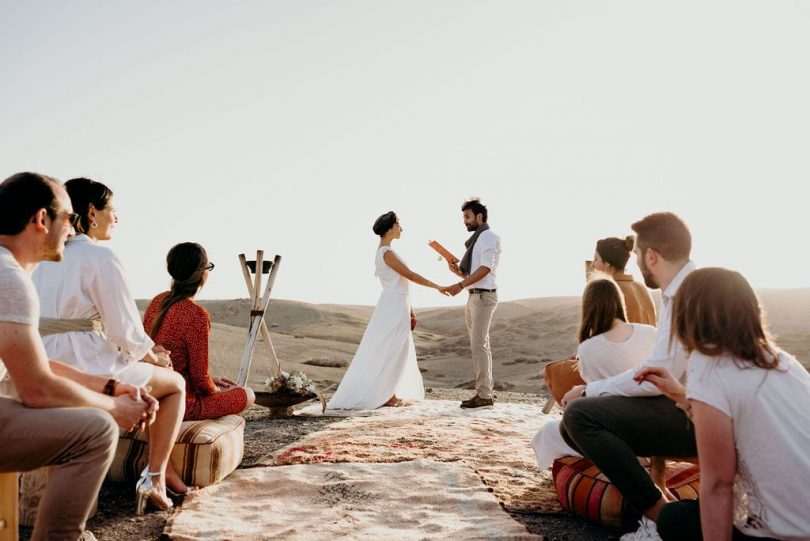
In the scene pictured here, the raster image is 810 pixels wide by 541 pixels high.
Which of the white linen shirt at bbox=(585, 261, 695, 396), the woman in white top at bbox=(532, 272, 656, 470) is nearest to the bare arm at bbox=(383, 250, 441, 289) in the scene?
the woman in white top at bbox=(532, 272, 656, 470)

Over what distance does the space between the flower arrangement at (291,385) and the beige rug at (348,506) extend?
2.42m

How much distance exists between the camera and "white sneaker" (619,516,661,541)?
9.87 ft

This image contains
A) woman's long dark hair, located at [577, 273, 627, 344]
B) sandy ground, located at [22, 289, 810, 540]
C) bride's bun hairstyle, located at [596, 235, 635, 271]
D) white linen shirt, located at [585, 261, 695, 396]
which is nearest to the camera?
white linen shirt, located at [585, 261, 695, 396]

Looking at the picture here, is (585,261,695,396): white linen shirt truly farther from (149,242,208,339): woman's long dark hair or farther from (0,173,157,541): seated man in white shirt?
(149,242,208,339): woman's long dark hair

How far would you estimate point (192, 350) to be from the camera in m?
4.25

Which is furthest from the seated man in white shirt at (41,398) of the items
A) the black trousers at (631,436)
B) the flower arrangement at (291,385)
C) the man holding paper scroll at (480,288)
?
the man holding paper scroll at (480,288)

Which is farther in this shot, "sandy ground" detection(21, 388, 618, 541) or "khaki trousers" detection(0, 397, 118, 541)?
"sandy ground" detection(21, 388, 618, 541)

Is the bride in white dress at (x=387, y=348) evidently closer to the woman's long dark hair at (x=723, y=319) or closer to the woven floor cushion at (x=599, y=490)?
the woven floor cushion at (x=599, y=490)

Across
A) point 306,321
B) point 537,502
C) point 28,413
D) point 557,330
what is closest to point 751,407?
point 537,502

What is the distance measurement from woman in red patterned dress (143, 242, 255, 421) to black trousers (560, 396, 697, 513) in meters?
2.29

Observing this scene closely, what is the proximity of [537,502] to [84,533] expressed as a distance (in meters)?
2.24

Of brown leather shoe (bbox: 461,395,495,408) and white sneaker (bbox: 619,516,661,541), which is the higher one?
white sneaker (bbox: 619,516,661,541)

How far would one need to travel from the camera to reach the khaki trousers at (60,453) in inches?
93.0

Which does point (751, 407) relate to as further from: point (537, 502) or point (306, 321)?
point (306, 321)
